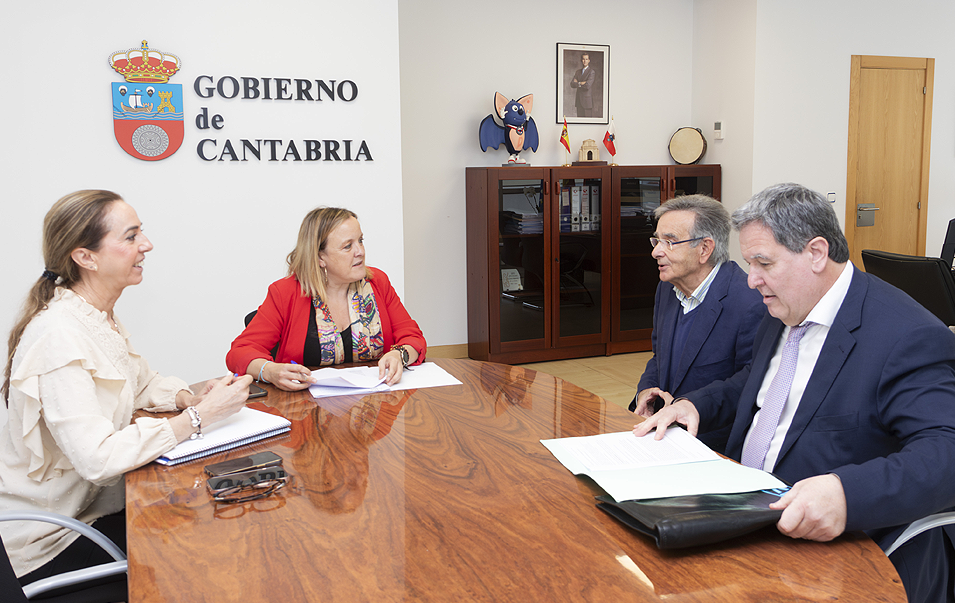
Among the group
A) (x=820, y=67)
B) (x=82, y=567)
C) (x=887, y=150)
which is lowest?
(x=82, y=567)

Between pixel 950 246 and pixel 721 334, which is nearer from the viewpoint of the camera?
pixel 721 334

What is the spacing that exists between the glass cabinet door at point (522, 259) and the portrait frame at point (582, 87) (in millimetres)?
837

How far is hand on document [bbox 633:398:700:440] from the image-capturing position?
67.2 inches

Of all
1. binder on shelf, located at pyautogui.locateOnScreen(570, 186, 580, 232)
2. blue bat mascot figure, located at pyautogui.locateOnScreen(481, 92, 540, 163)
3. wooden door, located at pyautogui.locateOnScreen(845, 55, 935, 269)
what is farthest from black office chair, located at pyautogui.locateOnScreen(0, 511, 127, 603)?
wooden door, located at pyautogui.locateOnScreen(845, 55, 935, 269)

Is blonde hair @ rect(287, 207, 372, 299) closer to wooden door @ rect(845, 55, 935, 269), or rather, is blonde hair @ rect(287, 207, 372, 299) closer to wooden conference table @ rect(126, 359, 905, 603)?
wooden conference table @ rect(126, 359, 905, 603)

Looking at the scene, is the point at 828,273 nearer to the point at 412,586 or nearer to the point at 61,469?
the point at 412,586

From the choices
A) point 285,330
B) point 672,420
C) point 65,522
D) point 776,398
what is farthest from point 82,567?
point 776,398

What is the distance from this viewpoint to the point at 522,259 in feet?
18.9

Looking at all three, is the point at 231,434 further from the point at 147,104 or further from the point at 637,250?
the point at 637,250

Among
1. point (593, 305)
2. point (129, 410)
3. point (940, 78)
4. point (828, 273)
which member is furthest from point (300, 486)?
point (940, 78)

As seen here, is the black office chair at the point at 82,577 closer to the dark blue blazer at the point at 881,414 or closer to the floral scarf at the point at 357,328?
the floral scarf at the point at 357,328

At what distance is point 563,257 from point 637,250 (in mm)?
717

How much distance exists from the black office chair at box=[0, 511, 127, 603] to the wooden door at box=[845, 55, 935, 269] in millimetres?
6250

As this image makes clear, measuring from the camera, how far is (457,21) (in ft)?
18.7
